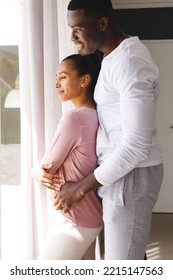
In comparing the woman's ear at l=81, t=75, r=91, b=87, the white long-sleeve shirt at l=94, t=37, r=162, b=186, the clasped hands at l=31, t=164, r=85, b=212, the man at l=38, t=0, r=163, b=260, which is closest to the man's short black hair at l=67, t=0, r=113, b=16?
the man at l=38, t=0, r=163, b=260

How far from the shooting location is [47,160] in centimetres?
111

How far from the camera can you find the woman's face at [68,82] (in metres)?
1.17

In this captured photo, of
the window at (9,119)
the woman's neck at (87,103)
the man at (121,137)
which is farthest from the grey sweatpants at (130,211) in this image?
the window at (9,119)

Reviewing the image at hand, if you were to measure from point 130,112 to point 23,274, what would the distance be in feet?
1.91

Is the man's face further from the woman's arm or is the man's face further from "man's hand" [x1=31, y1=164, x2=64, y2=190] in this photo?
"man's hand" [x1=31, y1=164, x2=64, y2=190]

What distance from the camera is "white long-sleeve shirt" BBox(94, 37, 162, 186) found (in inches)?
36.4

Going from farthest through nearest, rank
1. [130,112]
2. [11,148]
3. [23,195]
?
[11,148] < [23,195] < [130,112]

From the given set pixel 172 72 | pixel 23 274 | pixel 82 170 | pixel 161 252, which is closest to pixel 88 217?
pixel 82 170

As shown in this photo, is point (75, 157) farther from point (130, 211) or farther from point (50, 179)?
point (130, 211)

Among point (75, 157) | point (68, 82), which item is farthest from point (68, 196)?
point (68, 82)

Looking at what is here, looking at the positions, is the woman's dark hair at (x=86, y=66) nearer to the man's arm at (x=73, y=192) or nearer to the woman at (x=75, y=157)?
the woman at (x=75, y=157)

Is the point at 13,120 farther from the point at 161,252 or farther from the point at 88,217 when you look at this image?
the point at 161,252

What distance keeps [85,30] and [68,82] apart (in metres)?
0.20

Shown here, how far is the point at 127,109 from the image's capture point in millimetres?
931
